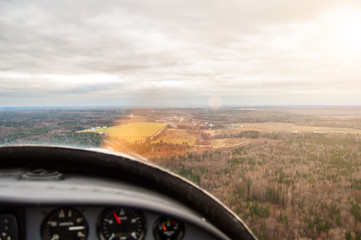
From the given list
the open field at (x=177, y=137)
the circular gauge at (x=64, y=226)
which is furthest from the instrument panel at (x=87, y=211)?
the open field at (x=177, y=137)

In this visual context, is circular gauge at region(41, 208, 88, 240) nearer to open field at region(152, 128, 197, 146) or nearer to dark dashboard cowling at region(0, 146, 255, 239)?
dark dashboard cowling at region(0, 146, 255, 239)

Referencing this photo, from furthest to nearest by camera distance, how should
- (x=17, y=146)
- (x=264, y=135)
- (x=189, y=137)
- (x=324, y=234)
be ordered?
1. (x=264, y=135)
2. (x=189, y=137)
3. (x=324, y=234)
4. (x=17, y=146)

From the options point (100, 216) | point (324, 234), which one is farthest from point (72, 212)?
point (324, 234)

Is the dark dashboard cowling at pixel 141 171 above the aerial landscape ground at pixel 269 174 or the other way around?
above

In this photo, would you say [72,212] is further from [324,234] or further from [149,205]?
[324,234]

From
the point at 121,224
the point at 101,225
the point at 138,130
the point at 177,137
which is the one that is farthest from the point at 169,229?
the point at 177,137

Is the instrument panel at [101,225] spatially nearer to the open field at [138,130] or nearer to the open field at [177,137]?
the open field at [138,130]

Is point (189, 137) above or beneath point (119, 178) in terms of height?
→ beneath

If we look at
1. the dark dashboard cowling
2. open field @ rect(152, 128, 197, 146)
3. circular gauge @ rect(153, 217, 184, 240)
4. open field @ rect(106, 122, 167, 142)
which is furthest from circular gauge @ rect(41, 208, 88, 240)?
open field @ rect(152, 128, 197, 146)
